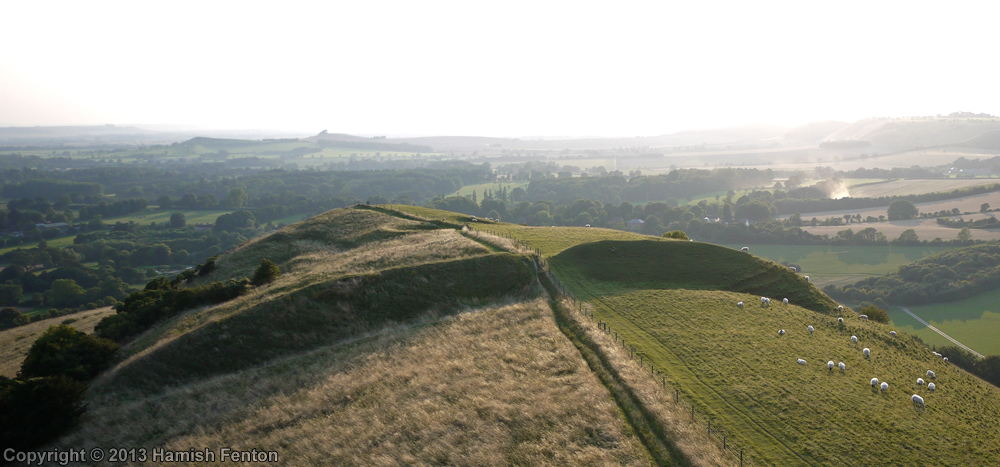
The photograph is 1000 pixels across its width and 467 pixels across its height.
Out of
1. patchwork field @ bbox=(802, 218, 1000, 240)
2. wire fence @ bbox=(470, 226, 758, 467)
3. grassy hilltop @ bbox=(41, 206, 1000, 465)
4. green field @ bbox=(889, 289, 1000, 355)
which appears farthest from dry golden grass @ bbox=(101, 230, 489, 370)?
patchwork field @ bbox=(802, 218, 1000, 240)

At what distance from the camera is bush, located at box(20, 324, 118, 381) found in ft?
97.1

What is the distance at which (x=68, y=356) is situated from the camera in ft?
99.1

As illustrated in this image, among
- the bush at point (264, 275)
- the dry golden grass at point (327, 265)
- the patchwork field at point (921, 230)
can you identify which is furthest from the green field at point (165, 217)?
the patchwork field at point (921, 230)

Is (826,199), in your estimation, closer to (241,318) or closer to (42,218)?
(241,318)

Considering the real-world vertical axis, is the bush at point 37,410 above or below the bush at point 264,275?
below

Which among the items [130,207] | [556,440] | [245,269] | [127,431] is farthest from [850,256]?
[130,207]

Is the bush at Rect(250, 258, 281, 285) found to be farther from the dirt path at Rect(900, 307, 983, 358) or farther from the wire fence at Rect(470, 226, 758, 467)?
the dirt path at Rect(900, 307, 983, 358)

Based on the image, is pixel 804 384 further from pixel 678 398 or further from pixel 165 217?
pixel 165 217

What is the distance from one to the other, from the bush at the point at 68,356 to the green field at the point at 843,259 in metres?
97.9

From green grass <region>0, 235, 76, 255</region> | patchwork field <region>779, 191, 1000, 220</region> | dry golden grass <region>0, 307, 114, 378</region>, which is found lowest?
green grass <region>0, 235, 76, 255</region>

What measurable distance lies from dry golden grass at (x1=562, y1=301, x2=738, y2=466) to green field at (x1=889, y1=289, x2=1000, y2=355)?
55285mm

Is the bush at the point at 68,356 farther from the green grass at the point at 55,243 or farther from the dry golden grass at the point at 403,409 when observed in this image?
the green grass at the point at 55,243

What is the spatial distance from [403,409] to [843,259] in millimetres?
102919

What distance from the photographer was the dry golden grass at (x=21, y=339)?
40.9 metres
